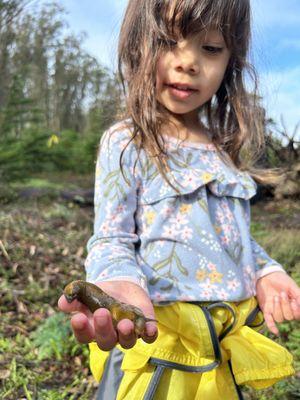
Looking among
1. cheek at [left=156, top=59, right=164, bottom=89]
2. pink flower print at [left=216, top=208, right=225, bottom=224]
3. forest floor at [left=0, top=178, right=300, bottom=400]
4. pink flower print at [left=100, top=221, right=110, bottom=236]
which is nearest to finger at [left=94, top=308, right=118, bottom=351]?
pink flower print at [left=100, top=221, right=110, bottom=236]

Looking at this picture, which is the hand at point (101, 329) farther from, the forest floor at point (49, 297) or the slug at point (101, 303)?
the forest floor at point (49, 297)

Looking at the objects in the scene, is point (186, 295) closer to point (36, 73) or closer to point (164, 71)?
→ point (164, 71)

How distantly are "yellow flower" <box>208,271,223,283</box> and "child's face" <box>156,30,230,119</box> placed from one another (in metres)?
0.59

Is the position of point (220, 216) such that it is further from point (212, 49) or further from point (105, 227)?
point (212, 49)

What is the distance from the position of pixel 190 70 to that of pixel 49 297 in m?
2.81

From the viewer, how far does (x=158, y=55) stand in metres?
1.70

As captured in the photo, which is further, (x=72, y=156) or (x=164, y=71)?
(x=72, y=156)

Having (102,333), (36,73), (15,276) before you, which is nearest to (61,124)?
(36,73)

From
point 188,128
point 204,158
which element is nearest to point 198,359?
point 204,158

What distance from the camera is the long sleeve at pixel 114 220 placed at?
57.0 inches

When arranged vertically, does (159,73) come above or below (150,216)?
above

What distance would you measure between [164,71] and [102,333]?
0.97 metres

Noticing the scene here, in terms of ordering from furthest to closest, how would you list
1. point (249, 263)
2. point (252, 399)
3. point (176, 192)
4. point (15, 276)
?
point (15, 276)
point (252, 399)
point (249, 263)
point (176, 192)

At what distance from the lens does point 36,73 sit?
1573 cm
